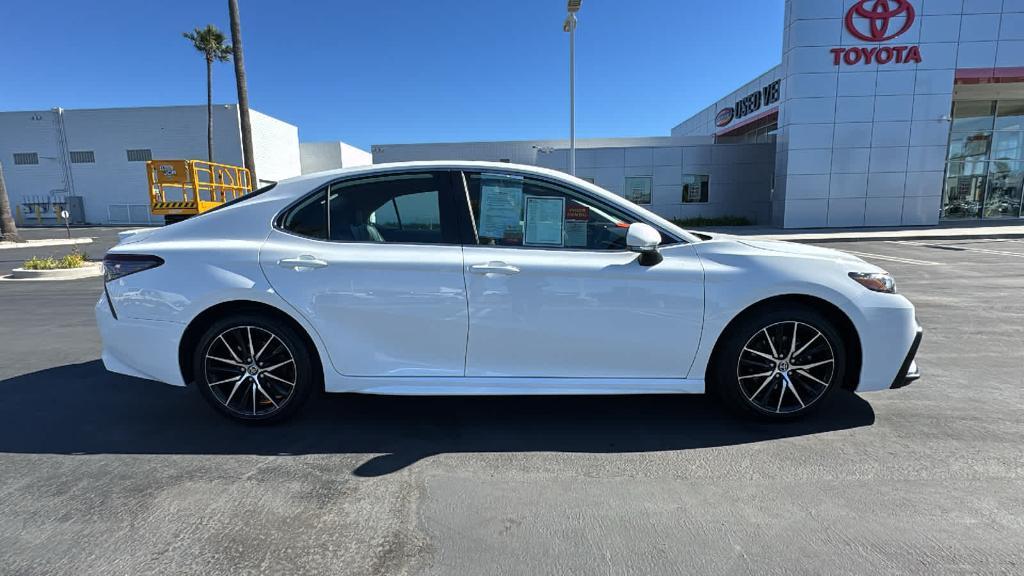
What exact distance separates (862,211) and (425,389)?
73.0 feet

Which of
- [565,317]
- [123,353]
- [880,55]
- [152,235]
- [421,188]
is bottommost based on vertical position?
[123,353]

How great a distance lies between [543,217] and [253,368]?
2052mm

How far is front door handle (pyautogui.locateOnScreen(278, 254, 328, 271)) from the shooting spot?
2.95 m

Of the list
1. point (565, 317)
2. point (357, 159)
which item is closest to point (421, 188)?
point (565, 317)

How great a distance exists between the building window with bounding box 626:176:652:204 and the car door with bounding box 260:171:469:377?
2215 centimetres

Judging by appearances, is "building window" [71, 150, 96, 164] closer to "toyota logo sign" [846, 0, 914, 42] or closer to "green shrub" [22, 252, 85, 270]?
"green shrub" [22, 252, 85, 270]

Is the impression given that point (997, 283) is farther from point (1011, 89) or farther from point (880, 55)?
point (1011, 89)

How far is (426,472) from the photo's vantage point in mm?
2678

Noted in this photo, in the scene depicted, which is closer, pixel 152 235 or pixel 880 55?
pixel 152 235

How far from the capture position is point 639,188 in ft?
79.2

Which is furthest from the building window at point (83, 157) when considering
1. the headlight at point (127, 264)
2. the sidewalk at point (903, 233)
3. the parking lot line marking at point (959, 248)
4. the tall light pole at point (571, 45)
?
the parking lot line marking at point (959, 248)

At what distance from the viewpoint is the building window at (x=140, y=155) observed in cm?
3328

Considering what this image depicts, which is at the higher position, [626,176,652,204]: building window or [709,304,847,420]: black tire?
[626,176,652,204]: building window

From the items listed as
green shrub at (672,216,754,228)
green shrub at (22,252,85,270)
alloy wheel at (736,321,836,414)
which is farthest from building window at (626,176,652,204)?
alloy wheel at (736,321,836,414)
